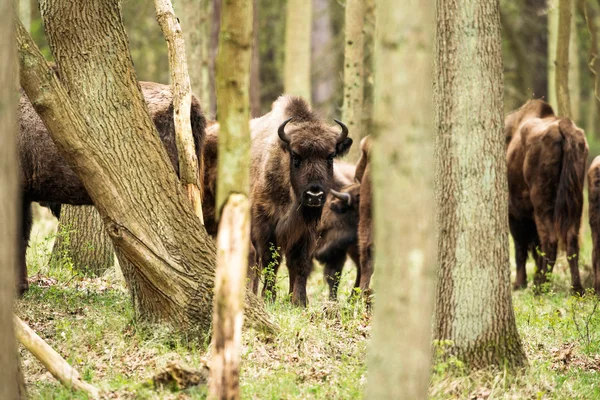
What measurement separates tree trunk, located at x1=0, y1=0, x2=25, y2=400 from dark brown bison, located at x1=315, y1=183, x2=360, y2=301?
309 inches

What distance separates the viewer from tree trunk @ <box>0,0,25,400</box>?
411cm

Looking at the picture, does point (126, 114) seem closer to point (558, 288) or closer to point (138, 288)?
point (138, 288)

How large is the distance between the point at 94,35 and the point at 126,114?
2.41 ft

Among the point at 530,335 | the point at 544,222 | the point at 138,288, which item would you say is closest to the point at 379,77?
the point at 138,288

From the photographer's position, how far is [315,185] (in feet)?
31.8

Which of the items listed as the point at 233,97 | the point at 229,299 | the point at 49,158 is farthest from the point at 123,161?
the point at 49,158

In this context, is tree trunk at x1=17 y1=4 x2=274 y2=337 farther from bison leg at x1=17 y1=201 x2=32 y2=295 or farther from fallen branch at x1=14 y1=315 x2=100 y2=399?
bison leg at x1=17 y1=201 x2=32 y2=295

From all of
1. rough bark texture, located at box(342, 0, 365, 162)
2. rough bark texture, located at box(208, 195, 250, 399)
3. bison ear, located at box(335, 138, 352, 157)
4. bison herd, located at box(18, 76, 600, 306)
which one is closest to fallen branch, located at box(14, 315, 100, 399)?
rough bark texture, located at box(208, 195, 250, 399)

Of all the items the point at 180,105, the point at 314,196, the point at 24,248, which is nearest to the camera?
the point at 180,105

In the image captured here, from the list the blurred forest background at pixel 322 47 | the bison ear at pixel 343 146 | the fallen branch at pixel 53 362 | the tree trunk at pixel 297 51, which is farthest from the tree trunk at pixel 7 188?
the blurred forest background at pixel 322 47

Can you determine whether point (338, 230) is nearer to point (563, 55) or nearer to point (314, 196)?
point (314, 196)

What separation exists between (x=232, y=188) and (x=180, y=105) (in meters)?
3.10

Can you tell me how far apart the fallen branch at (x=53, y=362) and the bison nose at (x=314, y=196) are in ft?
14.6

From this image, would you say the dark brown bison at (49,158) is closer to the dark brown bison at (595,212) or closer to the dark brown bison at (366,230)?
the dark brown bison at (366,230)
